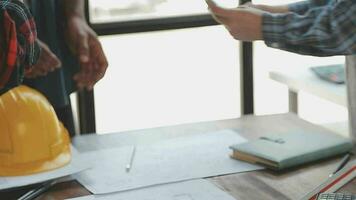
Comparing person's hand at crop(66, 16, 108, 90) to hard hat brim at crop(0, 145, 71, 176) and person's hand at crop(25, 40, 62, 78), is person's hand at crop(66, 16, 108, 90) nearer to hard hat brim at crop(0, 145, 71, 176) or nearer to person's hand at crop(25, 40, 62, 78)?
person's hand at crop(25, 40, 62, 78)

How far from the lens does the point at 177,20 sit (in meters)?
2.46

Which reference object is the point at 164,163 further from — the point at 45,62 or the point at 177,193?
the point at 45,62

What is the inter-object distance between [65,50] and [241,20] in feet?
2.71

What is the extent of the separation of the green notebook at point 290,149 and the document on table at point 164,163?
28 mm

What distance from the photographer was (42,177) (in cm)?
148

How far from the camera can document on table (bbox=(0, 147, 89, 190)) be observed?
4.75 feet

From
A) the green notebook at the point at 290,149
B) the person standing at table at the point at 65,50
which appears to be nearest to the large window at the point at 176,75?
the person standing at table at the point at 65,50

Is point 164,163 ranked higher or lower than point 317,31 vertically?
lower

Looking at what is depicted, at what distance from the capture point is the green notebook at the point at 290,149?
154cm

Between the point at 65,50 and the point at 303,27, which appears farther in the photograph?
the point at 65,50

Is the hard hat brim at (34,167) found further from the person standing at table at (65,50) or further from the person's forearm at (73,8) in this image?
the person's forearm at (73,8)

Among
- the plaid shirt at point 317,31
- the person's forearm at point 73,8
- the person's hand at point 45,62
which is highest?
the plaid shirt at point 317,31

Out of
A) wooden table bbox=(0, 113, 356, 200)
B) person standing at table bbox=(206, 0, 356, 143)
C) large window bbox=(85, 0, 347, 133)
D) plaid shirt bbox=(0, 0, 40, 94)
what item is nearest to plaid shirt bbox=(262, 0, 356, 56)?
person standing at table bbox=(206, 0, 356, 143)

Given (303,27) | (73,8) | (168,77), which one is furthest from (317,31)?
(168,77)
